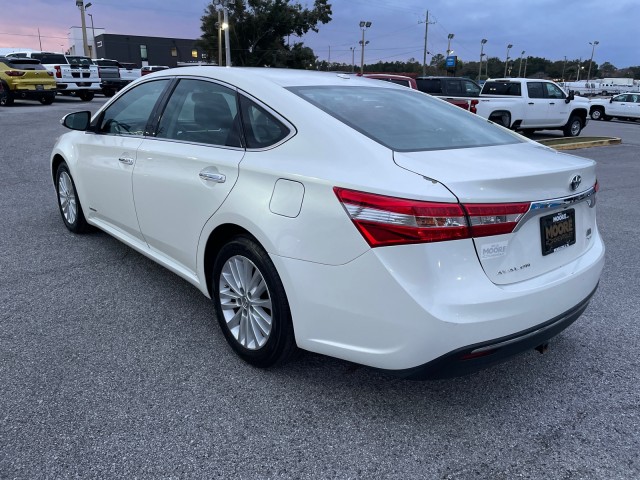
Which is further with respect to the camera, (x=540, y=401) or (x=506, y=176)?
(x=540, y=401)

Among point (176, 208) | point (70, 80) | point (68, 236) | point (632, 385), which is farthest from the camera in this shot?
point (70, 80)

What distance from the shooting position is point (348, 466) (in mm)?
2242

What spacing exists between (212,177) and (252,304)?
0.75 metres

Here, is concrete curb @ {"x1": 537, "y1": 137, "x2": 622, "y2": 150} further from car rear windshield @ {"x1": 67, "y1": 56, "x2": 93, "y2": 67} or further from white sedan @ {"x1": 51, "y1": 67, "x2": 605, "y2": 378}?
car rear windshield @ {"x1": 67, "y1": 56, "x2": 93, "y2": 67}

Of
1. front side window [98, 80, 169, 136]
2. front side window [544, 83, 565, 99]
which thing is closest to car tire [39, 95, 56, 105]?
front side window [544, 83, 565, 99]

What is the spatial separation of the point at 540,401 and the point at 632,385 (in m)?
0.60

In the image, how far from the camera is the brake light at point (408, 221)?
2.11m

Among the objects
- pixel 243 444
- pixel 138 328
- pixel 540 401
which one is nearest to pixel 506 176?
pixel 540 401

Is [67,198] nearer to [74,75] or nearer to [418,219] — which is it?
[418,219]

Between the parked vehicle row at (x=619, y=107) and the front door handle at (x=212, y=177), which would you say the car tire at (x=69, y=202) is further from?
the parked vehicle row at (x=619, y=107)

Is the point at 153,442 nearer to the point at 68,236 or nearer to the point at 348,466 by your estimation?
the point at 348,466

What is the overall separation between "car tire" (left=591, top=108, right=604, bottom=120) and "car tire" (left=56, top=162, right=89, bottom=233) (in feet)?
99.9

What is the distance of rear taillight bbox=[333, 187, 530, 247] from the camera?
2.11 metres

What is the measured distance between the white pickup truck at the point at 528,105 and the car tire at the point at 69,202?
12.9m
